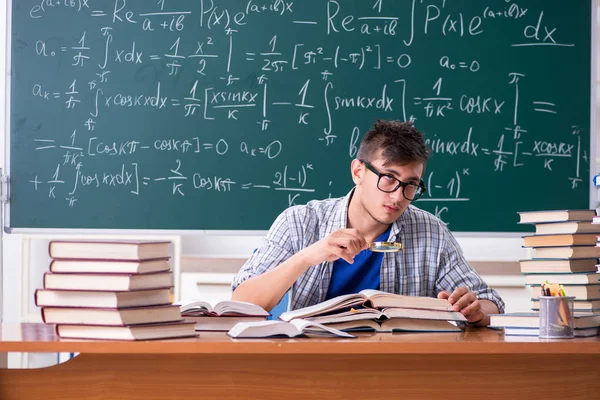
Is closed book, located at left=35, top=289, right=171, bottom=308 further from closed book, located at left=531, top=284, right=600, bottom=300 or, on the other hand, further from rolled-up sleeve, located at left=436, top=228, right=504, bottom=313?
rolled-up sleeve, located at left=436, top=228, right=504, bottom=313

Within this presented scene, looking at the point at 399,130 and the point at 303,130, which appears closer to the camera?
the point at 399,130

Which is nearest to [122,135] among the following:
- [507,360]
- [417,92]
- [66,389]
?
[417,92]

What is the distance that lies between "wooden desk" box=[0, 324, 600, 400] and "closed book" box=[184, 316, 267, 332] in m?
0.09

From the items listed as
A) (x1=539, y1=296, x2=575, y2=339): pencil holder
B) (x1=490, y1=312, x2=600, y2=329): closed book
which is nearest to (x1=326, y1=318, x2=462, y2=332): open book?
(x1=490, y1=312, x2=600, y2=329): closed book

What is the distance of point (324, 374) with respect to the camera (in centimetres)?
155

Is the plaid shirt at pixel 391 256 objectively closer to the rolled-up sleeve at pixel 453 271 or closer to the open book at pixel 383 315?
the rolled-up sleeve at pixel 453 271

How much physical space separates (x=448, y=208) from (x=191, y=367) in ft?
6.87

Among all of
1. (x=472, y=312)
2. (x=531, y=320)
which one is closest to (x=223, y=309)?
(x=472, y=312)

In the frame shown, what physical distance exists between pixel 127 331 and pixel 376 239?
46.3 inches

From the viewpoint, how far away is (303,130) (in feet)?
11.3

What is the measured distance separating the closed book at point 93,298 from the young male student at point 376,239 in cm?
70

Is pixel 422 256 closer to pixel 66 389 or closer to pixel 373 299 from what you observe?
pixel 373 299

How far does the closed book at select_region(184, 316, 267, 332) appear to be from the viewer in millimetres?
1685

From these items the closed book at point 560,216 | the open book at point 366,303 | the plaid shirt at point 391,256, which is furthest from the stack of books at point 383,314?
the plaid shirt at point 391,256
